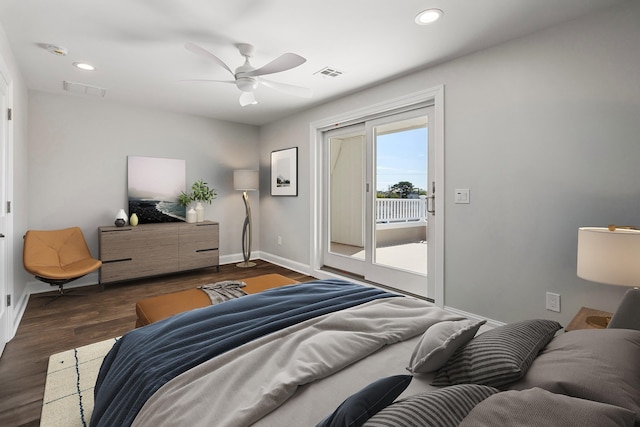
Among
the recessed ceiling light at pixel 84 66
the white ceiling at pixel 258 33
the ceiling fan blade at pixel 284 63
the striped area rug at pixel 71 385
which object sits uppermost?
the recessed ceiling light at pixel 84 66

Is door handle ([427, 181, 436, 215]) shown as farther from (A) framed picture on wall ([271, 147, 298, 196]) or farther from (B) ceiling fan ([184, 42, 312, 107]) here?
(A) framed picture on wall ([271, 147, 298, 196])

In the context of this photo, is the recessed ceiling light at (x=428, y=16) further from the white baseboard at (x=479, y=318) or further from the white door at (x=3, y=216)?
the white door at (x=3, y=216)

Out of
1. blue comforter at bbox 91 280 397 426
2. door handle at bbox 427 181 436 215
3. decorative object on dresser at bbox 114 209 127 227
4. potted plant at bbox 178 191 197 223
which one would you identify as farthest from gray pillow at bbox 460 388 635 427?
potted plant at bbox 178 191 197 223

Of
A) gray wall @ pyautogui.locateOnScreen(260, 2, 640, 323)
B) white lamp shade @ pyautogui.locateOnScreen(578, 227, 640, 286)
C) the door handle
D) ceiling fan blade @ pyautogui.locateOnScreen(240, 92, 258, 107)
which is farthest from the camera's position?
the door handle

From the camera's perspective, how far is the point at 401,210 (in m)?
3.68

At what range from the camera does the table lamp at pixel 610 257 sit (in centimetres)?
158

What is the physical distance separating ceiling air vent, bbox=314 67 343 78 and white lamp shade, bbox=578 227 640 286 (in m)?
2.48

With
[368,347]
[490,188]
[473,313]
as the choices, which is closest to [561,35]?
[490,188]

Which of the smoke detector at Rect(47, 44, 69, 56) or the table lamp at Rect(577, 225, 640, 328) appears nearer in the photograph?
the table lamp at Rect(577, 225, 640, 328)

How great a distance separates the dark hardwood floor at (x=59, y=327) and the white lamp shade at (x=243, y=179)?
53.4 inches

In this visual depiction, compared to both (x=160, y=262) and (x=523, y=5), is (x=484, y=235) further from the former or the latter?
(x=160, y=262)

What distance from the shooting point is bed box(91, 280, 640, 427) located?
696mm

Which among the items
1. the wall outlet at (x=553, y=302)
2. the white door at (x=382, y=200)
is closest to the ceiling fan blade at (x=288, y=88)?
the white door at (x=382, y=200)

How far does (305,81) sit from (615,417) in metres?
3.52
